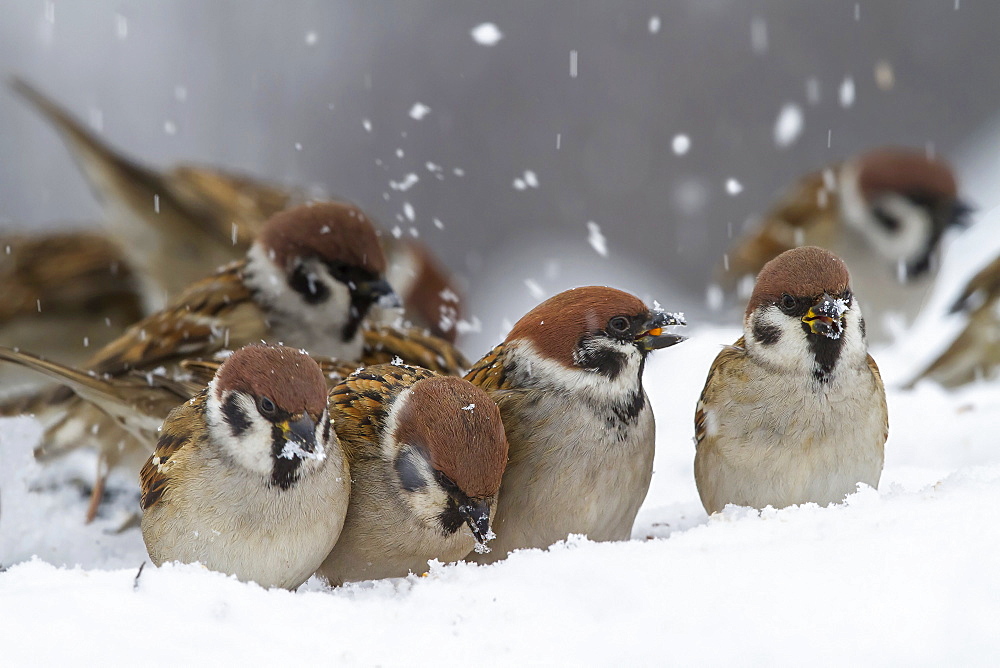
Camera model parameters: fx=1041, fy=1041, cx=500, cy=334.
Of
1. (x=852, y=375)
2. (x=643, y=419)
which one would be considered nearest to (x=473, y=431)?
(x=643, y=419)

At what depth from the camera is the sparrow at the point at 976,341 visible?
472 cm

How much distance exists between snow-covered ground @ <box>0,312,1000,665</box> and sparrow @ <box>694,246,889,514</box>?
21cm

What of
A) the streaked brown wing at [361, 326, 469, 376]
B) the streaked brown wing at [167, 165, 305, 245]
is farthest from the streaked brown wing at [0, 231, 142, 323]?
the streaked brown wing at [361, 326, 469, 376]

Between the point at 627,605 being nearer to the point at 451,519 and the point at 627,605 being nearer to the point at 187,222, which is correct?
the point at 451,519

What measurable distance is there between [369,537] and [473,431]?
1.35 ft

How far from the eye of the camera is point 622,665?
1960 mm

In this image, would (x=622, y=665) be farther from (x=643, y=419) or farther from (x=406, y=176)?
(x=406, y=176)

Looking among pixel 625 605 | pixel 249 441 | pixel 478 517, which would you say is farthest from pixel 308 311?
pixel 625 605

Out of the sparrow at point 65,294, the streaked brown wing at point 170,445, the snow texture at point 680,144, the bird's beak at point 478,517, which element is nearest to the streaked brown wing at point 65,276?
the sparrow at point 65,294

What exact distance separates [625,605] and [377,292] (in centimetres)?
200

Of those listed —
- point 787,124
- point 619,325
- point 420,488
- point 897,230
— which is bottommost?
point 420,488

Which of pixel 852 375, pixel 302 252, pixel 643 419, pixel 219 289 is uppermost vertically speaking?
pixel 852 375

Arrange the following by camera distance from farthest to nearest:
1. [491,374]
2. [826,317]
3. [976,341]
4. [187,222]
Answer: [187,222] → [976,341] → [491,374] → [826,317]

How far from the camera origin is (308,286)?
12.9 feet
